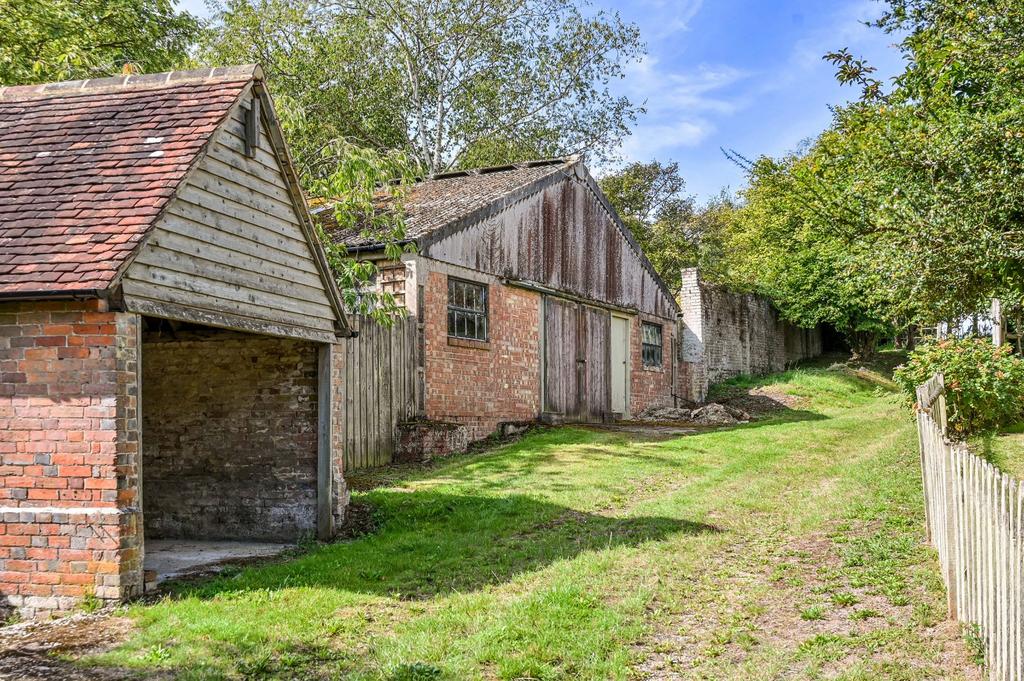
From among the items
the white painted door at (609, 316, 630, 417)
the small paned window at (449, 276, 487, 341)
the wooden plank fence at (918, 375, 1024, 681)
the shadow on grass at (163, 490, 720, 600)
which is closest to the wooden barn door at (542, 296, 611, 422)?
the white painted door at (609, 316, 630, 417)

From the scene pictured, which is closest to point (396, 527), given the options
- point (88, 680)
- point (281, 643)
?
point (281, 643)

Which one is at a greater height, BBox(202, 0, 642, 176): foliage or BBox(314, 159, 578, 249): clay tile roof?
BBox(202, 0, 642, 176): foliage

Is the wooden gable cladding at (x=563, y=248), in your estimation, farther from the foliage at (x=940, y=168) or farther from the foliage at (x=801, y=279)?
the foliage at (x=801, y=279)

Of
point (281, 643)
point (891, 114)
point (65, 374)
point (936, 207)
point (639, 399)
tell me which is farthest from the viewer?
point (639, 399)

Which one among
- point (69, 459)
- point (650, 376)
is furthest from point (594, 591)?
point (650, 376)

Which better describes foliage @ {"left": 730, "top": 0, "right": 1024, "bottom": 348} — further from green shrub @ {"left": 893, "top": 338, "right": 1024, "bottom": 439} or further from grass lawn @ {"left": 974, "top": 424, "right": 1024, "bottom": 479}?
grass lawn @ {"left": 974, "top": 424, "right": 1024, "bottom": 479}

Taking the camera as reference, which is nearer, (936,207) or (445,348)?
(936,207)

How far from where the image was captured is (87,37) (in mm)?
18938

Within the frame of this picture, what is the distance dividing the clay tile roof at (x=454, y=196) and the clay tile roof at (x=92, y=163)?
18.3 ft

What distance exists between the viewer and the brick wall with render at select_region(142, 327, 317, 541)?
30.9 ft

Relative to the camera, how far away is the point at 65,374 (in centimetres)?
658

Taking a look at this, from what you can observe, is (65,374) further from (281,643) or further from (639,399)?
(639,399)

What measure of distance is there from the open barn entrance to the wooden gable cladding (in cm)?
561

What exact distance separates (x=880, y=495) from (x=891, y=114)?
580cm
